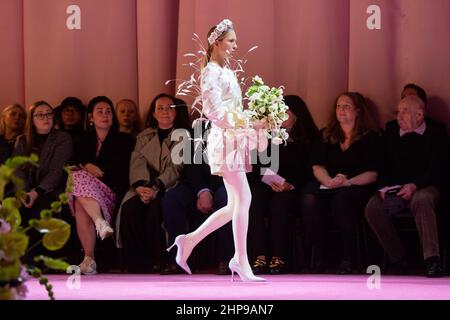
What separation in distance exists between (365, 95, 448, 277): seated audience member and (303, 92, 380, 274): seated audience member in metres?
0.13

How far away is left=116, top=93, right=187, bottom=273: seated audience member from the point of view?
730cm

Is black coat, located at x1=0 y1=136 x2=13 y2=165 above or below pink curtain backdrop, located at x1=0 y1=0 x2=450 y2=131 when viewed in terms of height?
below

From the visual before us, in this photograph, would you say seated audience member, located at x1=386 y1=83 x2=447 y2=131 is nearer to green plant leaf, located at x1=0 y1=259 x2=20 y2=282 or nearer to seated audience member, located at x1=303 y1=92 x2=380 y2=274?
seated audience member, located at x1=303 y1=92 x2=380 y2=274

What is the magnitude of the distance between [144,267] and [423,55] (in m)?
2.79

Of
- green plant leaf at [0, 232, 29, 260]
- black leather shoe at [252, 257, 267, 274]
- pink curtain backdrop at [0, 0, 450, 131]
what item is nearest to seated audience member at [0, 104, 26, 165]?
pink curtain backdrop at [0, 0, 450, 131]

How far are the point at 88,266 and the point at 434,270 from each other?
8.20 ft

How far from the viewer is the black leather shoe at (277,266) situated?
7.05 meters

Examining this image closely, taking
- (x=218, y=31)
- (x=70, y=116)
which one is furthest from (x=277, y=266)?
(x=70, y=116)
